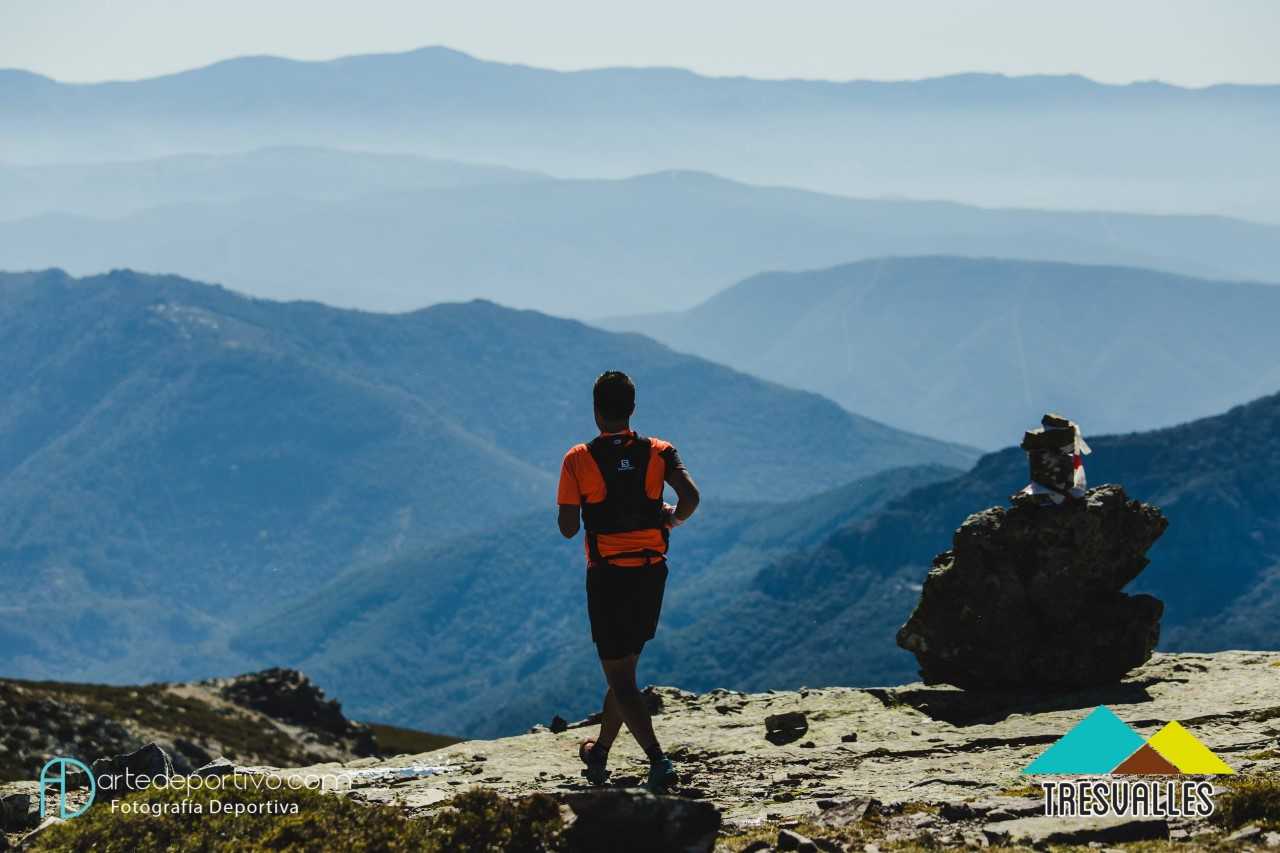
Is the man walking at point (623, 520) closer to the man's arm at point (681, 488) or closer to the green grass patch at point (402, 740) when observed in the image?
the man's arm at point (681, 488)

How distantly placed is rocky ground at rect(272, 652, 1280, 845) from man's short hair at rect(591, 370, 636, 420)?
448 cm

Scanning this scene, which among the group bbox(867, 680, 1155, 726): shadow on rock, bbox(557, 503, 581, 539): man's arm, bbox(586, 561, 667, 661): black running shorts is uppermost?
bbox(557, 503, 581, 539): man's arm

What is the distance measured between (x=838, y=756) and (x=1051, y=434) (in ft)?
20.9

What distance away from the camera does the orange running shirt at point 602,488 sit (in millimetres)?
15867

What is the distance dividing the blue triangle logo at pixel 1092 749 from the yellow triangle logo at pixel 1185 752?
9.4 inches

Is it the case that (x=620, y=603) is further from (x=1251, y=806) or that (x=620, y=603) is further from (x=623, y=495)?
(x=1251, y=806)

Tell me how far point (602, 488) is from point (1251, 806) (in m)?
7.01

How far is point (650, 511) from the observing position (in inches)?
629

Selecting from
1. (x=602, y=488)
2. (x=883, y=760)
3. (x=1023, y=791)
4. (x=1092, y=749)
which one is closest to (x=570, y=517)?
(x=602, y=488)

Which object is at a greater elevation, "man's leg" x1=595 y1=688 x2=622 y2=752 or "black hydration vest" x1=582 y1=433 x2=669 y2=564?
"black hydration vest" x1=582 y1=433 x2=669 y2=564

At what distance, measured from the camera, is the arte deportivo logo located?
1470 cm

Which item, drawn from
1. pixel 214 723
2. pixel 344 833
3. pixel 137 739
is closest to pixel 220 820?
pixel 344 833

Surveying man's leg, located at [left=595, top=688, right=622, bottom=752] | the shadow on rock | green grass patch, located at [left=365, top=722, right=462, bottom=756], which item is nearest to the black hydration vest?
man's leg, located at [left=595, top=688, right=622, bottom=752]

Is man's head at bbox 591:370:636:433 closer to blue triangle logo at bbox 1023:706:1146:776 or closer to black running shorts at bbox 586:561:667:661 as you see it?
black running shorts at bbox 586:561:667:661
